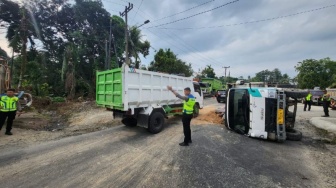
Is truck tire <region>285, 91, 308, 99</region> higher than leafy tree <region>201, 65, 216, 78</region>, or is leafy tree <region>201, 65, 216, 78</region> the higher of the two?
leafy tree <region>201, 65, 216, 78</region>

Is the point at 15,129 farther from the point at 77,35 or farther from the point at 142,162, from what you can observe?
the point at 77,35

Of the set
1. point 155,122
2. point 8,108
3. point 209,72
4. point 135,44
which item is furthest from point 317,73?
point 8,108

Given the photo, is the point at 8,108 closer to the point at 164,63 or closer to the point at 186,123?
the point at 186,123

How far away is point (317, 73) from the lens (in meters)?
40.2

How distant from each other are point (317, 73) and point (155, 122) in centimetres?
4271

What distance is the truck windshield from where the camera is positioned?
23.8 ft

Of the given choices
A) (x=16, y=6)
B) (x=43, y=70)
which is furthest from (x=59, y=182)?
(x=16, y=6)

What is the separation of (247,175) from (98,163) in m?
3.17

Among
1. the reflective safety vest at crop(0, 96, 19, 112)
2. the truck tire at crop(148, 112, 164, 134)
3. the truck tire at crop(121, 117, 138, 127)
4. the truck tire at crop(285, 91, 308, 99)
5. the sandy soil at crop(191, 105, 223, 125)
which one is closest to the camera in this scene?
the truck tire at crop(285, 91, 308, 99)

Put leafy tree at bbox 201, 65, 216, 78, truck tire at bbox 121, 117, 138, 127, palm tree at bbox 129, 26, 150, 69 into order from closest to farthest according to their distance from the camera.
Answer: truck tire at bbox 121, 117, 138, 127 → palm tree at bbox 129, 26, 150, 69 → leafy tree at bbox 201, 65, 216, 78

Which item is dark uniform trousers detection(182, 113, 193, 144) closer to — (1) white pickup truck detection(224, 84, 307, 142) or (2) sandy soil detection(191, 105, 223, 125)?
(1) white pickup truck detection(224, 84, 307, 142)

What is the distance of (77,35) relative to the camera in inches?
925

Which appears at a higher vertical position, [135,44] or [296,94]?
[135,44]

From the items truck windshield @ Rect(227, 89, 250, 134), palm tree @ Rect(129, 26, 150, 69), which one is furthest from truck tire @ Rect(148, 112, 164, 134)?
palm tree @ Rect(129, 26, 150, 69)
